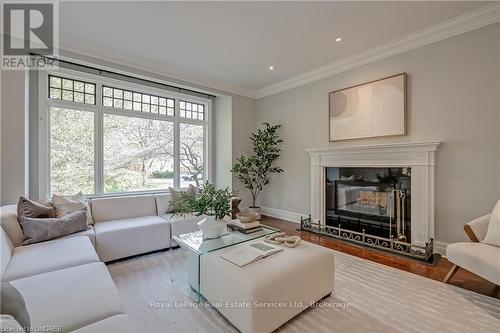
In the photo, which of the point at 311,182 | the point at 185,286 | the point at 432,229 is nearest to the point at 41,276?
the point at 185,286

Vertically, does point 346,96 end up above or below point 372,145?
above

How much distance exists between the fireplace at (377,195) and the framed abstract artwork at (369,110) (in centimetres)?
26

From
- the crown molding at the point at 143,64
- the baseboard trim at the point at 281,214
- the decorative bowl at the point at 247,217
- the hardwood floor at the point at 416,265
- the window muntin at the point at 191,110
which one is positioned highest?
the crown molding at the point at 143,64

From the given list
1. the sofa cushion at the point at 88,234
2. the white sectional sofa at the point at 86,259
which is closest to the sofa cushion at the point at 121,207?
the white sectional sofa at the point at 86,259

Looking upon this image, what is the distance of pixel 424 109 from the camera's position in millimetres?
2947

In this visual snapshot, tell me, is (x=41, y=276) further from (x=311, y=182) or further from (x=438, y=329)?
(x=311, y=182)

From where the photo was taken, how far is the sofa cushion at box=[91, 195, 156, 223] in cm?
315

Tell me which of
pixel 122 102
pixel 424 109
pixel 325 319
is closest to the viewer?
pixel 325 319

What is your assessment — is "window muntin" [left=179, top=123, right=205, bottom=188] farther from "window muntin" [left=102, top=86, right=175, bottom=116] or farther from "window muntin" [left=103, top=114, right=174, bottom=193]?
"window muntin" [left=102, top=86, right=175, bottom=116]

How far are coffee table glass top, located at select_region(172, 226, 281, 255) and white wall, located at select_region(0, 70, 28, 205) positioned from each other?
2228 mm

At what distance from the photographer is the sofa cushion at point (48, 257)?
1700mm

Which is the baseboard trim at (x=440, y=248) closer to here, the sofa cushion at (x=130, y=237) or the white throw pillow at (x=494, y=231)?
the white throw pillow at (x=494, y=231)

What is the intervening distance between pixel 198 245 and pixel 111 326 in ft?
3.28

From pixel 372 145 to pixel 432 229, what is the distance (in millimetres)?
1292
